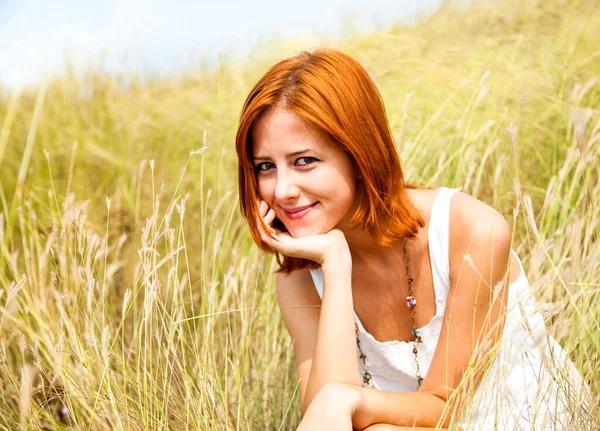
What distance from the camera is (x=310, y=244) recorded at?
2131 millimetres

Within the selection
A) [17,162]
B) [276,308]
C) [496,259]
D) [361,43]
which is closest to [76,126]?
[17,162]

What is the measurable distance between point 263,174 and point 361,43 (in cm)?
183

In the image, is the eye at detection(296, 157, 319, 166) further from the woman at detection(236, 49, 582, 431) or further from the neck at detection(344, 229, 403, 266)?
the neck at detection(344, 229, 403, 266)

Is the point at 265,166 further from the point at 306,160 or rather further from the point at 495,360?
the point at 495,360

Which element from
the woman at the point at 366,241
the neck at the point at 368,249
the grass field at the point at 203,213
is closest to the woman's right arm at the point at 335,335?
the woman at the point at 366,241

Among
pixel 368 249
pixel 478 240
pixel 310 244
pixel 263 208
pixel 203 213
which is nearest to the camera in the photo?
pixel 478 240

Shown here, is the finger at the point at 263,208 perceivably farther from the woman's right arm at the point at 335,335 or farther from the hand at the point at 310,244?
the woman's right arm at the point at 335,335

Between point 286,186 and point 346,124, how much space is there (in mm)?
258

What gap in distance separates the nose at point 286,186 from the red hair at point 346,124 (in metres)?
0.16

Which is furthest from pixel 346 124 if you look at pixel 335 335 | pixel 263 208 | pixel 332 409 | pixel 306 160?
pixel 332 409

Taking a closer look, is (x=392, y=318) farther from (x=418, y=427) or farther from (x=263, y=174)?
(x=263, y=174)

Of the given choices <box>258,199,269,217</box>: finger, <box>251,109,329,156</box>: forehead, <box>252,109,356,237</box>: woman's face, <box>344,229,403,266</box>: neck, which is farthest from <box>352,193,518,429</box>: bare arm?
<box>258,199,269,217</box>: finger

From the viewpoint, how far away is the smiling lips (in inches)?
84.2

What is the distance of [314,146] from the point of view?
2.04 metres
